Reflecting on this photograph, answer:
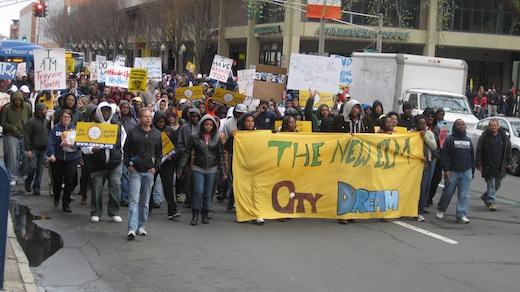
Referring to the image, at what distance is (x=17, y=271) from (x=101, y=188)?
325cm

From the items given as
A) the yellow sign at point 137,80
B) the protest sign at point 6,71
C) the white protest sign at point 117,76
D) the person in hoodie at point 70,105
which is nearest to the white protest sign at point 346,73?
the yellow sign at point 137,80

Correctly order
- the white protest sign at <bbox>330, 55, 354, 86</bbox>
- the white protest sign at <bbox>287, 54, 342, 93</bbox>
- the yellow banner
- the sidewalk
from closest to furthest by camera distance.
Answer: the sidewalk → the yellow banner → the white protest sign at <bbox>287, 54, 342, 93</bbox> → the white protest sign at <bbox>330, 55, 354, 86</bbox>

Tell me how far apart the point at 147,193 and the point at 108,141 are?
4.02ft

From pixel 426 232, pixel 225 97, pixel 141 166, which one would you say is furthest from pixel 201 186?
pixel 225 97

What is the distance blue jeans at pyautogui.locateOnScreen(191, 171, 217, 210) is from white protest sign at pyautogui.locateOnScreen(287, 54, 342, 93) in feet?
18.2

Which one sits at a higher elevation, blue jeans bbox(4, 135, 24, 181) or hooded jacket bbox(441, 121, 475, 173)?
hooded jacket bbox(441, 121, 475, 173)

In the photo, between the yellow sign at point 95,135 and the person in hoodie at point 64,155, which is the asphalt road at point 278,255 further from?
the yellow sign at point 95,135

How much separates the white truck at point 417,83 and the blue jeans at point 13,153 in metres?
11.3

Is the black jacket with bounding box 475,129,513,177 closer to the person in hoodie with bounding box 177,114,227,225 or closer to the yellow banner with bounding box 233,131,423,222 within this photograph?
the yellow banner with bounding box 233,131,423,222

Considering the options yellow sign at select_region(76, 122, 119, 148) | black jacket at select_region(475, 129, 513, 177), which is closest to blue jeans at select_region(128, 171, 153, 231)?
yellow sign at select_region(76, 122, 119, 148)

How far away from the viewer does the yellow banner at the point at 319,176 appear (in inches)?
440

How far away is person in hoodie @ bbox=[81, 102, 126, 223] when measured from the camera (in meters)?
10.6

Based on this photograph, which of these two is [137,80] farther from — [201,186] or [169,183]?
[201,186]

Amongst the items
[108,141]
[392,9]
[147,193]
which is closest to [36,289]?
[147,193]
